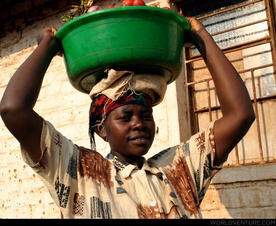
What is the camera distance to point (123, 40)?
67.7 inches

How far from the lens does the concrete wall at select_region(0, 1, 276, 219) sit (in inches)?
113

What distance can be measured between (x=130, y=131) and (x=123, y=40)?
390 millimetres

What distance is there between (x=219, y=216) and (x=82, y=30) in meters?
1.79

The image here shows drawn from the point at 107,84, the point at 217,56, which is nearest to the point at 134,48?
the point at 107,84

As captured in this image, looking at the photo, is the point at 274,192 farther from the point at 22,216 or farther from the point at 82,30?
the point at 22,216

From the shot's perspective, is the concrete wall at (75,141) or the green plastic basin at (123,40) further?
the concrete wall at (75,141)

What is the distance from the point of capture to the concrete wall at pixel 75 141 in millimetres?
2883

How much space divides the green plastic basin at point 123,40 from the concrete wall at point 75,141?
140 centimetres

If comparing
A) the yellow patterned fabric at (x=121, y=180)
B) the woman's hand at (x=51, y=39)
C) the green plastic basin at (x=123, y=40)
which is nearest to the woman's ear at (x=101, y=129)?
the yellow patterned fabric at (x=121, y=180)

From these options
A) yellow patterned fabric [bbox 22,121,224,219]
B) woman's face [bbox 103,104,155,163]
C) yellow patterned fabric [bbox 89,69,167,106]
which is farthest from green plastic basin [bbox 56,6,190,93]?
yellow patterned fabric [bbox 22,121,224,219]

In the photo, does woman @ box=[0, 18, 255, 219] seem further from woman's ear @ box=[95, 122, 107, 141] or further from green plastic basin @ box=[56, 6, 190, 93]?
green plastic basin @ box=[56, 6, 190, 93]

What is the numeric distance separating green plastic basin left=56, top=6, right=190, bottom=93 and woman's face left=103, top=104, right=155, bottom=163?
188 mm

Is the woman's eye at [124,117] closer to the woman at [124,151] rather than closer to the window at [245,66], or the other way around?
the woman at [124,151]

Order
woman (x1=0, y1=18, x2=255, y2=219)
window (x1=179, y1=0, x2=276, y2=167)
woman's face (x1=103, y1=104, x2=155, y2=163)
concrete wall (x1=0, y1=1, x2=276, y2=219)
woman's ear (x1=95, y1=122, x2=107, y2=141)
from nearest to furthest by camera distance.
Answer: woman (x1=0, y1=18, x2=255, y2=219), woman's face (x1=103, y1=104, x2=155, y2=163), woman's ear (x1=95, y1=122, x2=107, y2=141), concrete wall (x1=0, y1=1, x2=276, y2=219), window (x1=179, y1=0, x2=276, y2=167)
